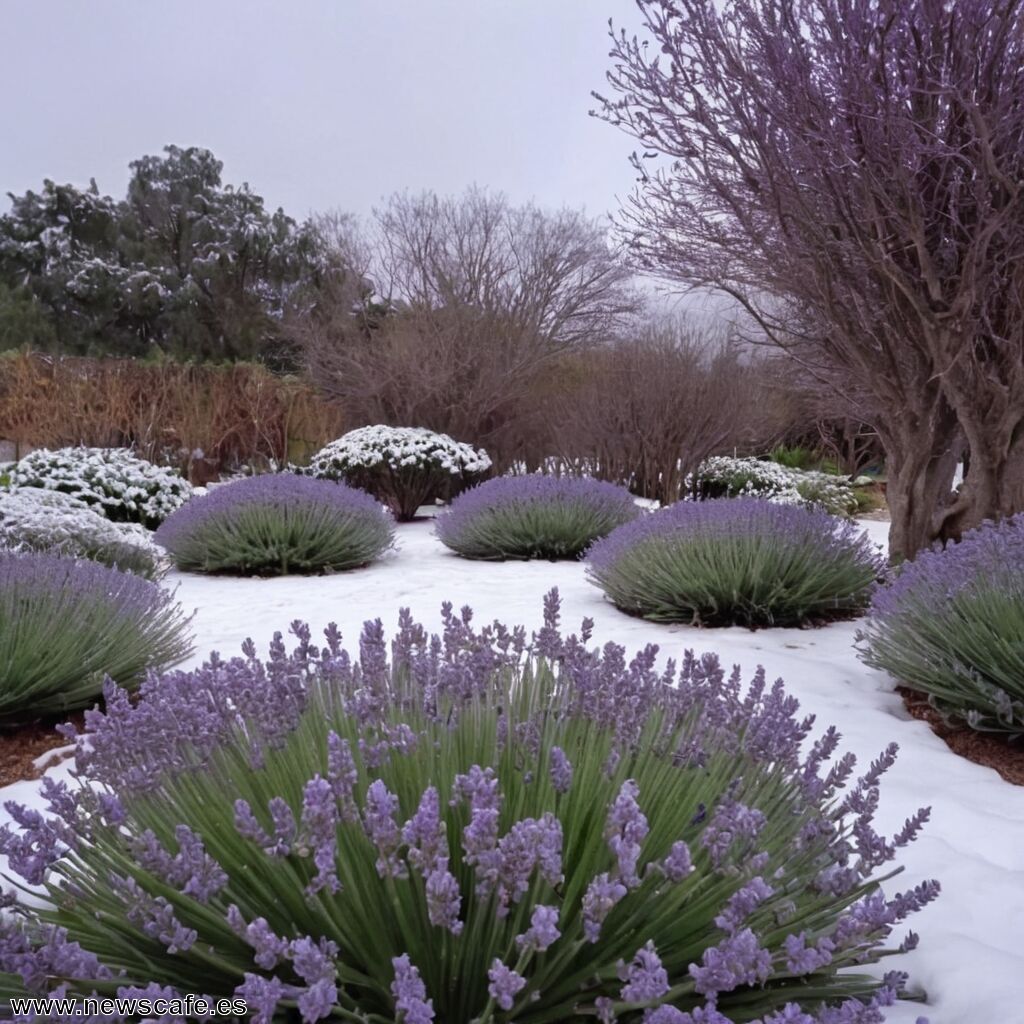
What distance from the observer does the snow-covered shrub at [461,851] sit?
1146 millimetres

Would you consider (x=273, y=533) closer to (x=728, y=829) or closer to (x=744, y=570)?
(x=744, y=570)

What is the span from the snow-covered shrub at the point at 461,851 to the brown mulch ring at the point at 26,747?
1268mm

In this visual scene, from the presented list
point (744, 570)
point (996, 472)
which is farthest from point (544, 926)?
point (996, 472)

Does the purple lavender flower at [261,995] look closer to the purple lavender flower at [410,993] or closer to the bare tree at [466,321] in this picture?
the purple lavender flower at [410,993]

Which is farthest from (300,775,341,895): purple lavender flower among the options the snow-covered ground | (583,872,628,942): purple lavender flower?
the snow-covered ground

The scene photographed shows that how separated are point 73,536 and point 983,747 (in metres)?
5.95

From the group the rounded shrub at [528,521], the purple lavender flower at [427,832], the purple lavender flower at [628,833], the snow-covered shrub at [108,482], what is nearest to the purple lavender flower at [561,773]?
the purple lavender flower at [628,833]

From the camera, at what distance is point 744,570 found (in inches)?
203

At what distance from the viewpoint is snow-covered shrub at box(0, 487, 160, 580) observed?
6133 millimetres

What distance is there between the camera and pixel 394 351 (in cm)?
1573

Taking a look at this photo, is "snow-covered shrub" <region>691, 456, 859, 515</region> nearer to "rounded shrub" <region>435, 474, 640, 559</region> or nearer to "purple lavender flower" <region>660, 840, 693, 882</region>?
"rounded shrub" <region>435, 474, 640, 559</region>

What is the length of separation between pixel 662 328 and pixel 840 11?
11.7 metres

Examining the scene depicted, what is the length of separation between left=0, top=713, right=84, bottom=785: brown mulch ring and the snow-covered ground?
145 millimetres

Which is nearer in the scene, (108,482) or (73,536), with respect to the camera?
(73,536)
